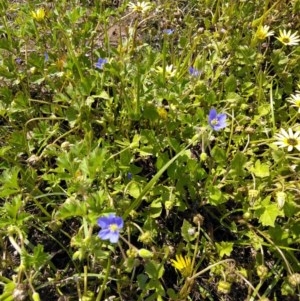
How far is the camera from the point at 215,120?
5.64 ft

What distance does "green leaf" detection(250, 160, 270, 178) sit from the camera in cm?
176

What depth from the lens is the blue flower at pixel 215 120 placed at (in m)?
1.70

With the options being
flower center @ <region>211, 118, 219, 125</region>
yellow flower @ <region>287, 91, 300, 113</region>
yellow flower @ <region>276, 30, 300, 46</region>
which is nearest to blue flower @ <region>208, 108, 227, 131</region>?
flower center @ <region>211, 118, 219, 125</region>

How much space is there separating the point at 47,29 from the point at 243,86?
0.93 m

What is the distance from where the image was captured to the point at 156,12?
253 cm

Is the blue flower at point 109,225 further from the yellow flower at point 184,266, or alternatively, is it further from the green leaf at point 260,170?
the green leaf at point 260,170

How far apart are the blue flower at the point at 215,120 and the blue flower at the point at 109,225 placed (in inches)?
19.7

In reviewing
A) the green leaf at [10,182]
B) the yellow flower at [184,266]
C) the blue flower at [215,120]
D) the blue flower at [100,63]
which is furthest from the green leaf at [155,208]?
the blue flower at [100,63]

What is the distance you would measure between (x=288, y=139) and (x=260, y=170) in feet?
0.58

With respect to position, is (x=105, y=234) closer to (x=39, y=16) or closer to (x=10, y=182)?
(x=10, y=182)

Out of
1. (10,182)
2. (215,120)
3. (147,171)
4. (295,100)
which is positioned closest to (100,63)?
(147,171)

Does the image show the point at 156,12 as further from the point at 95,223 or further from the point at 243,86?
the point at 95,223

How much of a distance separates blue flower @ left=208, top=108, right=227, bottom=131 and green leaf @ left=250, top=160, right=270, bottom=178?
204 mm

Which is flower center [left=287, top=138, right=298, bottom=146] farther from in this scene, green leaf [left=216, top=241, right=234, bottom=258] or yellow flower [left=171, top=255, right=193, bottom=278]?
yellow flower [left=171, top=255, right=193, bottom=278]
